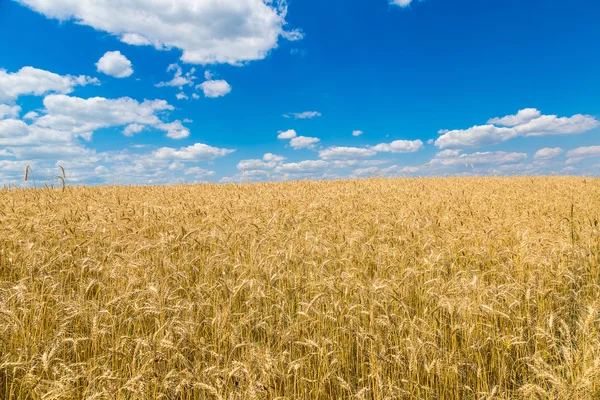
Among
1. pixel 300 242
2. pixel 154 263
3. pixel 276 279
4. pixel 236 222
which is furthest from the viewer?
pixel 236 222

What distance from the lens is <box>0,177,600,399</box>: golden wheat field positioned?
2178 millimetres

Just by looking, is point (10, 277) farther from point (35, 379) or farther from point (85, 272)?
point (35, 379)

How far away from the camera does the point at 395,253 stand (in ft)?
12.8

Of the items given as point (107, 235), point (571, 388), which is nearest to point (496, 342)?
point (571, 388)

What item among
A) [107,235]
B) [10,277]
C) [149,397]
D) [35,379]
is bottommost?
[149,397]

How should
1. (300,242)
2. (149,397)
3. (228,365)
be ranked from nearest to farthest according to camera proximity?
1. (149,397)
2. (228,365)
3. (300,242)

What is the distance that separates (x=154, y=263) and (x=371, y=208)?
4.89 metres

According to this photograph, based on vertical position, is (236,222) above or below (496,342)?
above

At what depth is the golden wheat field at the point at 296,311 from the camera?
→ 7.14ft

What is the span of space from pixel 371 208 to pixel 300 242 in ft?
11.1

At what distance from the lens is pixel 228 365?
7.79 feet

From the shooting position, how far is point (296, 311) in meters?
3.36

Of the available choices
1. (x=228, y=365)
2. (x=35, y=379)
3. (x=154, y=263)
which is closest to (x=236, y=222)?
(x=154, y=263)

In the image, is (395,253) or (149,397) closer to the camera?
(149,397)
